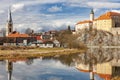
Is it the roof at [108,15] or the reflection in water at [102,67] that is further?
the roof at [108,15]

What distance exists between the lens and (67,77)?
25500 millimetres

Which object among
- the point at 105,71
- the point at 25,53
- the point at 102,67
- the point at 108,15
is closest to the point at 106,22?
the point at 108,15

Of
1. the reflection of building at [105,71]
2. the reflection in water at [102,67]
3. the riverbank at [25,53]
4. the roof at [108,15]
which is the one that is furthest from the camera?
the roof at [108,15]

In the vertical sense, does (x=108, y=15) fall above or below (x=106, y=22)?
above

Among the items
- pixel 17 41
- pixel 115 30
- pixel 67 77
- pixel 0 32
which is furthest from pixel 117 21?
pixel 67 77

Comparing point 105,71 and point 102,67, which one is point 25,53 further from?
point 105,71

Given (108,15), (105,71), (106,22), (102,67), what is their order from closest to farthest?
(105,71) → (102,67) → (106,22) → (108,15)

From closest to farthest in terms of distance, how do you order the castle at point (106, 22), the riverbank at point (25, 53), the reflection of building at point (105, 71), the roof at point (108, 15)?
the reflection of building at point (105, 71) < the riverbank at point (25, 53) < the castle at point (106, 22) < the roof at point (108, 15)

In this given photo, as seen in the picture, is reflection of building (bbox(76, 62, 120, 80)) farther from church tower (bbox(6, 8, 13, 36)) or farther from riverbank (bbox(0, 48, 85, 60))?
church tower (bbox(6, 8, 13, 36))

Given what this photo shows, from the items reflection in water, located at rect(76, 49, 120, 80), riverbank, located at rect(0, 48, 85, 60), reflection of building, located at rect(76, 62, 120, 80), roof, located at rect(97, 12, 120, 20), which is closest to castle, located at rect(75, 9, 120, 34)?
roof, located at rect(97, 12, 120, 20)

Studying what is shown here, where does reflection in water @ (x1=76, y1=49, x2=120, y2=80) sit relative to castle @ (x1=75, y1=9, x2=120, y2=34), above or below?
above

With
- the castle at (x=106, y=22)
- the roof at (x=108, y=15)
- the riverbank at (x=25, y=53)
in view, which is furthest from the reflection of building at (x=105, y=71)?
the roof at (x=108, y=15)

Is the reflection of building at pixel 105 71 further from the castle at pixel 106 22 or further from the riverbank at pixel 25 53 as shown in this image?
the castle at pixel 106 22

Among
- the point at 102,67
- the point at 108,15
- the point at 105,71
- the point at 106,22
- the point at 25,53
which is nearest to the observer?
the point at 105,71
